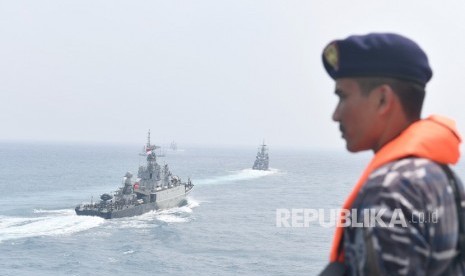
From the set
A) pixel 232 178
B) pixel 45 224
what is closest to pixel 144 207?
pixel 45 224

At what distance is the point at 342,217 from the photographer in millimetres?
2041

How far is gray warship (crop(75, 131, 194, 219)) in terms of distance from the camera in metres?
64.8

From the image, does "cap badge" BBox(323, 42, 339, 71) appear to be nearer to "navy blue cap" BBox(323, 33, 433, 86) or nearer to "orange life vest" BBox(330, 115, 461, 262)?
"navy blue cap" BBox(323, 33, 433, 86)

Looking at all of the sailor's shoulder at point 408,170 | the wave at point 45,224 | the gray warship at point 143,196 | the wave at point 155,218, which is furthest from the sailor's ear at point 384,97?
the gray warship at point 143,196

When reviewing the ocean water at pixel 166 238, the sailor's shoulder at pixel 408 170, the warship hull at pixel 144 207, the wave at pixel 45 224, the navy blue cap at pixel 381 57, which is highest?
the navy blue cap at pixel 381 57

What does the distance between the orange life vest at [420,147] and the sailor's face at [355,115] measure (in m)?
0.11

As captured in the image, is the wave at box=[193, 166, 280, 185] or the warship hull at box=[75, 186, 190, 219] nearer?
the warship hull at box=[75, 186, 190, 219]

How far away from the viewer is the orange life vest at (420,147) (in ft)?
6.14

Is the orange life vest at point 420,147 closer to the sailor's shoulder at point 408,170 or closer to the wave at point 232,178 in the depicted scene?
the sailor's shoulder at point 408,170

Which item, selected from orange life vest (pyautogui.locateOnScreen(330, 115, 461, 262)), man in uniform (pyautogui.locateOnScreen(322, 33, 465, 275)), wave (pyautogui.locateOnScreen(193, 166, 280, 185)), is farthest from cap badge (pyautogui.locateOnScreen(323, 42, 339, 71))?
wave (pyautogui.locateOnScreen(193, 166, 280, 185))

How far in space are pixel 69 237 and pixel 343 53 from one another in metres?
54.9

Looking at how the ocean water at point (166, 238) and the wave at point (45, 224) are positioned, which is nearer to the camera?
A: the ocean water at point (166, 238)

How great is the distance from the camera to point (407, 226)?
1.69m

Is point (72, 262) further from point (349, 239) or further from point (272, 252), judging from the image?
point (349, 239)
